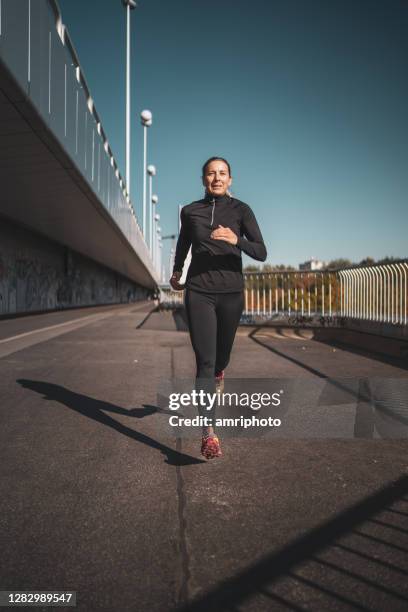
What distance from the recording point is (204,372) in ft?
10.8

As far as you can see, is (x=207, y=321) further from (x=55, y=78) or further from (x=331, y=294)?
(x=55, y=78)

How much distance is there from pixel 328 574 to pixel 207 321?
1.77m

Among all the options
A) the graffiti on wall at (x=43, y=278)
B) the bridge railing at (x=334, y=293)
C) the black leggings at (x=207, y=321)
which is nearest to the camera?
the black leggings at (x=207, y=321)

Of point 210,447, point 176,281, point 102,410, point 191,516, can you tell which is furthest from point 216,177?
point 102,410

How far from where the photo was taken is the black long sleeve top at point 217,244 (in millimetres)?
3365

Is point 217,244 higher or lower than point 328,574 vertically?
higher

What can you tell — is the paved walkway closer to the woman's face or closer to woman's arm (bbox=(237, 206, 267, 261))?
woman's arm (bbox=(237, 206, 267, 261))

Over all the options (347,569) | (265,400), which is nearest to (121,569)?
(347,569)

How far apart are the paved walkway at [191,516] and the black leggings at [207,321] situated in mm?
588

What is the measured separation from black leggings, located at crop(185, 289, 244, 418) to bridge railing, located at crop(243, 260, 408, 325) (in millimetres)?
6274

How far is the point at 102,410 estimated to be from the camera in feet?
15.0

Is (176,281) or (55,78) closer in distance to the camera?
(176,281)

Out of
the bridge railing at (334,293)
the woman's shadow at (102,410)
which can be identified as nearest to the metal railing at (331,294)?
the bridge railing at (334,293)

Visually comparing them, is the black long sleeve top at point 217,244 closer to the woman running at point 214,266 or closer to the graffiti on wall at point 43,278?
the woman running at point 214,266
